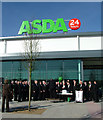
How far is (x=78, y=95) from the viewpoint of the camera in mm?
12156

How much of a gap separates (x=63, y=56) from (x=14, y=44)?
248 inches

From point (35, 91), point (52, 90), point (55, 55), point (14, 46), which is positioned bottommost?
point (35, 91)

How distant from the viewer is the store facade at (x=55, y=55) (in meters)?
16.9

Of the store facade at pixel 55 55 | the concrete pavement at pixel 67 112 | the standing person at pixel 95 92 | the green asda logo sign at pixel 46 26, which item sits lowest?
the concrete pavement at pixel 67 112

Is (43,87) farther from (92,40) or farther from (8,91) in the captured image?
(92,40)

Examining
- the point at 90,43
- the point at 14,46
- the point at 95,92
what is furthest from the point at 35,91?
the point at 90,43

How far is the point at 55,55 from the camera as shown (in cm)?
1681

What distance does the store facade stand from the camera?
16922 millimetres

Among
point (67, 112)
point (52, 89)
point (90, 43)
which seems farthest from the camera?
point (90, 43)

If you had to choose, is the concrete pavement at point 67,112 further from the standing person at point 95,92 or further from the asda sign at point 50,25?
the asda sign at point 50,25

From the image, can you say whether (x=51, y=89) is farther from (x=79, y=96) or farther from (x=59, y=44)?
(x=59, y=44)

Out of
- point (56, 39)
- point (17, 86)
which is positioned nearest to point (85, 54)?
point (56, 39)

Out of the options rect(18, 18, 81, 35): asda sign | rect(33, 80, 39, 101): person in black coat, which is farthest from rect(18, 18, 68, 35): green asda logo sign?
rect(33, 80, 39, 101): person in black coat

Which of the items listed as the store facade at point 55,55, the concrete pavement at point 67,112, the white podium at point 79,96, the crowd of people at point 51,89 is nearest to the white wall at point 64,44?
the store facade at point 55,55
